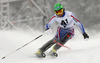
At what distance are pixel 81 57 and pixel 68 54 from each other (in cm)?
42

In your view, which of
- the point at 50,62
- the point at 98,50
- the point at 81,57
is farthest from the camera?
the point at 98,50

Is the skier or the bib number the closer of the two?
the skier

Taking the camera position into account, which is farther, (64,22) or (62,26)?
(62,26)

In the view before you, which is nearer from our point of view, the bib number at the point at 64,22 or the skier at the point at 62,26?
the skier at the point at 62,26

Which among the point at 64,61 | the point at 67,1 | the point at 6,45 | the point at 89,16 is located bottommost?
the point at 64,61

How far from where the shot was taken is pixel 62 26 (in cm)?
532

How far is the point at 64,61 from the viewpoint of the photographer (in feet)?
15.2

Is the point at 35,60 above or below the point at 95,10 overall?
below

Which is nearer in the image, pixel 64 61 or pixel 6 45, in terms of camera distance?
pixel 64 61

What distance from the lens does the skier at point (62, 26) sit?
4.94 metres

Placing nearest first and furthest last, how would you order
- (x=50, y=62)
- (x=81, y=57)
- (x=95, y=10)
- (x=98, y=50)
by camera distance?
(x=50, y=62) < (x=81, y=57) < (x=98, y=50) < (x=95, y=10)

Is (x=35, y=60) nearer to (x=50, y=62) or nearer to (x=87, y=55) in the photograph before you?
(x=50, y=62)

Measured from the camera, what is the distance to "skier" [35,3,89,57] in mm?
4938

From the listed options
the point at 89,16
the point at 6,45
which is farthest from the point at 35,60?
the point at 89,16
